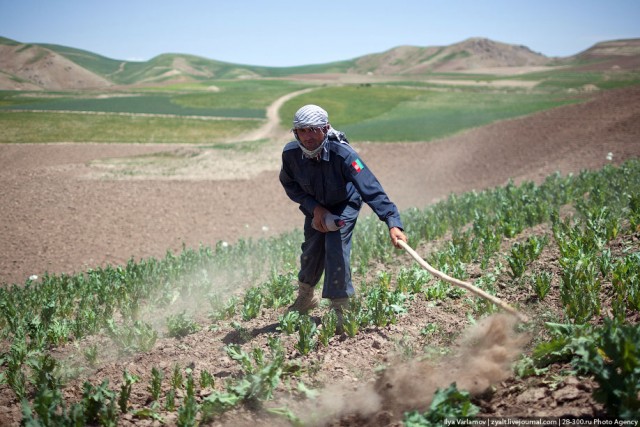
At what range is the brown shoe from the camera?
5.34m

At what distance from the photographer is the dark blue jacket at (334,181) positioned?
4.55 meters

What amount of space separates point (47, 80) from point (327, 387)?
63.7 m

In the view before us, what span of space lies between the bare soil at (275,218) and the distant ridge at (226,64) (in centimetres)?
2175

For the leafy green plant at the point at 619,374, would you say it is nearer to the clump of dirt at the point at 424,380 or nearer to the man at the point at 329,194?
the clump of dirt at the point at 424,380

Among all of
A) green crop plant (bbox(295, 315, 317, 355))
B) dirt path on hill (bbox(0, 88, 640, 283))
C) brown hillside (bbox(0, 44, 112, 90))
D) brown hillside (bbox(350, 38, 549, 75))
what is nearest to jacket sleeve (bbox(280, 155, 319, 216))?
green crop plant (bbox(295, 315, 317, 355))

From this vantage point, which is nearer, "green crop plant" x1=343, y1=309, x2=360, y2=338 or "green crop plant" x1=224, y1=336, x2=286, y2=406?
"green crop plant" x1=224, y1=336, x2=286, y2=406

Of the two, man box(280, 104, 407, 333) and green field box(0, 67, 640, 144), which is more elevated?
green field box(0, 67, 640, 144)

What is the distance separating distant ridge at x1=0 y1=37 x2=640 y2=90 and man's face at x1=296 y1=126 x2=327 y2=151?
1383 inches

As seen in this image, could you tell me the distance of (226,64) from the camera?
130 metres

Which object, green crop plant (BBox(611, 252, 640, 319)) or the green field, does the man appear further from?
the green field

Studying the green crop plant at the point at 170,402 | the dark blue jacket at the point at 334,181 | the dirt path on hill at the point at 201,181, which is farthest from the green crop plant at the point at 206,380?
the dirt path on hill at the point at 201,181

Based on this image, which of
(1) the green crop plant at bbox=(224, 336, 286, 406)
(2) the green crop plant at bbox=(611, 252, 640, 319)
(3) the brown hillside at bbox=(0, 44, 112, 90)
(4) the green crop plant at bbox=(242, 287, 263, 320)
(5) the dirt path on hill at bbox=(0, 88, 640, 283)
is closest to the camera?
(1) the green crop plant at bbox=(224, 336, 286, 406)

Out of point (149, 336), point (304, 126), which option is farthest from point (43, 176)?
point (304, 126)

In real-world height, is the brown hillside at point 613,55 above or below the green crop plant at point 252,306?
above
